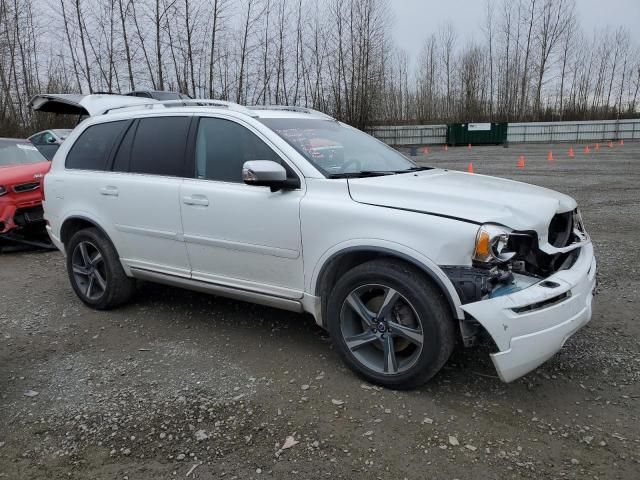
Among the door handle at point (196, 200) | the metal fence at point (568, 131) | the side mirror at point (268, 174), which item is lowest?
the metal fence at point (568, 131)

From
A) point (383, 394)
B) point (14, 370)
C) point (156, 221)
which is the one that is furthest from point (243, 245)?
point (14, 370)

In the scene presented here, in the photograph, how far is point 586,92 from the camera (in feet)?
174

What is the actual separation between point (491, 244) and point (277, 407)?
63.0 inches

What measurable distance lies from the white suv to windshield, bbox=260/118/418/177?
2 centimetres

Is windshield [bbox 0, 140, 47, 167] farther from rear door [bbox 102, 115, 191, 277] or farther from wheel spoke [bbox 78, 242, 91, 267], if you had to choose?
rear door [bbox 102, 115, 191, 277]

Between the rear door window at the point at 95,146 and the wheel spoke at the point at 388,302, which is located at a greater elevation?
the rear door window at the point at 95,146

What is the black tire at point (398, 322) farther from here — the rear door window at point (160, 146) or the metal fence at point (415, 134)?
the metal fence at point (415, 134)

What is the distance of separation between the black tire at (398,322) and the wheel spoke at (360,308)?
0.05 ft

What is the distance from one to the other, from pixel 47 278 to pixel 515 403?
5467 mm

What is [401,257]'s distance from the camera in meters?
3.08

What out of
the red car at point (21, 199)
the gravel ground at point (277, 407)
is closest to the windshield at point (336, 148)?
→ the gravel ground at point (277, 407)

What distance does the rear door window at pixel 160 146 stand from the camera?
166 inches

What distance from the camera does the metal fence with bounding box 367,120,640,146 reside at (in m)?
42.1

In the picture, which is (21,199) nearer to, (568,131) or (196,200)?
(196,200)
